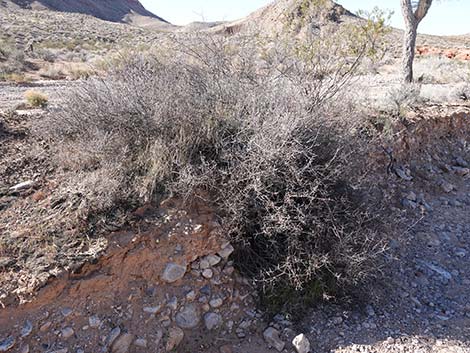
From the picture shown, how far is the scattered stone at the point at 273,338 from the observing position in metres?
3.33

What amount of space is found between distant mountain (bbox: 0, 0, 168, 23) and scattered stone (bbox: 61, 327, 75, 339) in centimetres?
4890

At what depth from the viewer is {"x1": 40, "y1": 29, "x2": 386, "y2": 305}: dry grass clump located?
3580 millimetres

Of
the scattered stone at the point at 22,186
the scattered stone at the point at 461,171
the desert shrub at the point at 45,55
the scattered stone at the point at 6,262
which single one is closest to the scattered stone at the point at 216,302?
the scattered stone at the point at 6,262

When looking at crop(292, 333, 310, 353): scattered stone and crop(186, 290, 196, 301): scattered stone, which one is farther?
crop(186, 290, 196, 301): scattered stone

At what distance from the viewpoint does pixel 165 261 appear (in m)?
3.44

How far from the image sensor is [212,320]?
11.2 feet

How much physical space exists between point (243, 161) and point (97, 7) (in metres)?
69.7

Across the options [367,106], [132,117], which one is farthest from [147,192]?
[367,106]

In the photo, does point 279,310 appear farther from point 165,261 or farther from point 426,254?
point 426,254

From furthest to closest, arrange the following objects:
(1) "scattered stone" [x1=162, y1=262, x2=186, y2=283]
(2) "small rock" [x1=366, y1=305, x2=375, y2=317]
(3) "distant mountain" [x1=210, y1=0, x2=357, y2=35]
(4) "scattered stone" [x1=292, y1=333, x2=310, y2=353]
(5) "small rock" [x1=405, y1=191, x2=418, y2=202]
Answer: (5) "small rock" [x1=405, y1=191, x2=418, y2=202] → (3) "distant mountain" [x1=210, y1=0, x2=357, y2=35] → (2) "small rock" [x1=366, y1=305, x2=375, y2=317] → (1) "scattered stone" [x1=162, y1=262, x2=186, y2=283] → (4) "scattered stone" [x1=292, y1=333, x2=310, y2=353]

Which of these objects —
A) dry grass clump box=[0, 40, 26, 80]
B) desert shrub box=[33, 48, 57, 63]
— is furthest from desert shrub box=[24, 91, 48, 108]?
desert shrub box=[33, 48, 57, 63]

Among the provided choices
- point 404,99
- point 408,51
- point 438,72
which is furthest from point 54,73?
point 438,72

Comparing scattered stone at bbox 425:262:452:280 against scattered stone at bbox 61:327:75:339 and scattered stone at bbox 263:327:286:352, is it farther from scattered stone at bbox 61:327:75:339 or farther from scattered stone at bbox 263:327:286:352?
scattered stone at bbox 61:327:75:339

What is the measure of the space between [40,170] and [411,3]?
31.0ft
